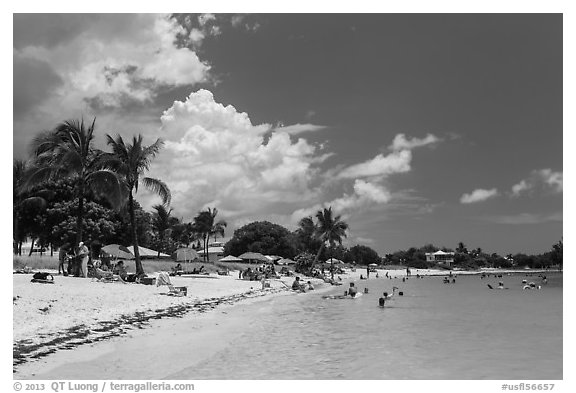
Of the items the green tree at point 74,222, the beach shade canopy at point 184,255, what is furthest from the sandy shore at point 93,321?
the green tree at point 74,222

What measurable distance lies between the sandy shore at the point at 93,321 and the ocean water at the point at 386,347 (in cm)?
121

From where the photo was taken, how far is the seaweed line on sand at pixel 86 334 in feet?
30.7

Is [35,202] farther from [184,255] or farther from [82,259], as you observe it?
[82,259]

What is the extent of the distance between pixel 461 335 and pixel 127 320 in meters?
9.98

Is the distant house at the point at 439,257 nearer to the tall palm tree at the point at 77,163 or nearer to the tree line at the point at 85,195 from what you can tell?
the tree line at the point at 85,195

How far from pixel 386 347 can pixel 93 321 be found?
7614 millimetres

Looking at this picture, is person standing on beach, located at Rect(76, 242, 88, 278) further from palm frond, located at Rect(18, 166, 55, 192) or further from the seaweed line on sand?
the seaweed line on sand

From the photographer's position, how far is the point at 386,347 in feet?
41.4

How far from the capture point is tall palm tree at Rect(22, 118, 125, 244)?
24.9 metres

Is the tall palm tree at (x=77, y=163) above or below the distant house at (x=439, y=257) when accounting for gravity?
above

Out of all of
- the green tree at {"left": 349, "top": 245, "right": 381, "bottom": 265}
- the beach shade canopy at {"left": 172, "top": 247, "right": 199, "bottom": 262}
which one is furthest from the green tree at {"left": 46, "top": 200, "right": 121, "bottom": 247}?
the green tree at {"left": 349, "top": 245, "right": 381, "bottom": 265}

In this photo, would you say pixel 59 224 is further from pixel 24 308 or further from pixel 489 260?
pixel 489 260

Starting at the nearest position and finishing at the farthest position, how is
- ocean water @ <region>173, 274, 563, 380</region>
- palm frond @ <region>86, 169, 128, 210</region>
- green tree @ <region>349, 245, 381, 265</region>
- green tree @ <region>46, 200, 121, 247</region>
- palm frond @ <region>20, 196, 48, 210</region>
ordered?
ocean water @ <region>173, 274, 563, 380</region> < palm frond @ <region>86, 169, 128, 210</region> < green tree @ <region>46, 200, 121, 247</region> < palm frond @ <region>20, 196, 48, 210</region> < green tree @ <region>349, 245, 381, 265</region>
